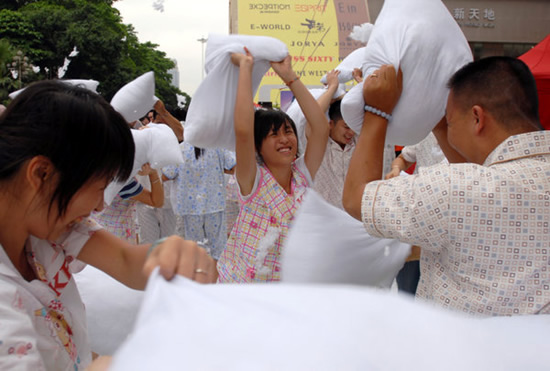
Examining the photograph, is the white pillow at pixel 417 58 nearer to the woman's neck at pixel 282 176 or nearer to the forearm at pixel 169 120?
the woman's neck at pixel 282 176

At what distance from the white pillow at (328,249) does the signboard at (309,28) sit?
3825mm

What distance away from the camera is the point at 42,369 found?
79 centimetres

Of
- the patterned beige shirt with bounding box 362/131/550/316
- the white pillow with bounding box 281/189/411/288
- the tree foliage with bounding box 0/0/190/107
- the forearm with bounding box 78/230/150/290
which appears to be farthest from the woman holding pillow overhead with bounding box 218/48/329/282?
the tree foliage with bounding box 0/0/190/107

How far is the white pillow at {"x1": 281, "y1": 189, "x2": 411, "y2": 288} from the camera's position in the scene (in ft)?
4.19

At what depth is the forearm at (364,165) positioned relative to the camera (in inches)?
45.6

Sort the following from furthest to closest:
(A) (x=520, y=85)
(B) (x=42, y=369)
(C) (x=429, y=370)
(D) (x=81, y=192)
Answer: (A) (x=520, y=85) → (D) (x=81, y=192) → (B) (x=42, y=369) → (C) (x=429, y=370)

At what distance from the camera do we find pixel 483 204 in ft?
3.15

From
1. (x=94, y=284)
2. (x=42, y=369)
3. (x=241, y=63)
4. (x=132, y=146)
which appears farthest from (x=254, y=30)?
(x=42, y=369)

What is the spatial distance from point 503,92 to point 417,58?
0.84 ft

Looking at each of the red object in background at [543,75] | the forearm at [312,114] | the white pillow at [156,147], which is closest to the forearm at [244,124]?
the forearm at [312,114]

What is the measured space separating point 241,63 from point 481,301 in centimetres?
118

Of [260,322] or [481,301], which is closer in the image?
[260,322]

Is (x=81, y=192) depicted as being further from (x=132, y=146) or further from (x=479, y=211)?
(x=479, y=211)

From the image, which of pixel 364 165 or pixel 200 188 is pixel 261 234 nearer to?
pixel 364 165
